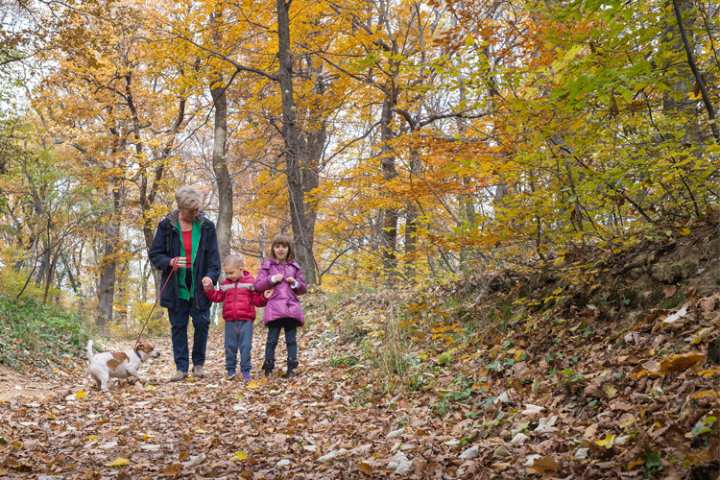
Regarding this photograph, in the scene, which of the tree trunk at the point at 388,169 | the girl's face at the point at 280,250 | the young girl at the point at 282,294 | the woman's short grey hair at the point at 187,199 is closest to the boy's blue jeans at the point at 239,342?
the young girl at the point at 282,294

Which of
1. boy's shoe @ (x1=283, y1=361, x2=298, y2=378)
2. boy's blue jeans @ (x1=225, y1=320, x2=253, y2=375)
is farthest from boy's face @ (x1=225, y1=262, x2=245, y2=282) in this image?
boy's shoe @ (x1=283, y1=361, x2=298, y2=378)

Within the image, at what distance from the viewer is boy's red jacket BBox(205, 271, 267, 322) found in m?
7.29

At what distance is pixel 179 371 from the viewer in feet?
24.4

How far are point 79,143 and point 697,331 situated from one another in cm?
2033

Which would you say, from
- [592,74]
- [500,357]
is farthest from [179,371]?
[592,74]

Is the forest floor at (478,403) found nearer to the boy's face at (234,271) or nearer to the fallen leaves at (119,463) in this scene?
the fallen leaves at (119,463)

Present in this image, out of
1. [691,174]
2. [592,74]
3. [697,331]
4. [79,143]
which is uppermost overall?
[79,143]

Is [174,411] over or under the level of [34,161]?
under

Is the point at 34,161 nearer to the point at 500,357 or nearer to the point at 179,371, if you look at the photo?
the point at 179,371

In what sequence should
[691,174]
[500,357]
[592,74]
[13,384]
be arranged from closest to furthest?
[592,74]
[691,174]
[500,357]
[13,384]

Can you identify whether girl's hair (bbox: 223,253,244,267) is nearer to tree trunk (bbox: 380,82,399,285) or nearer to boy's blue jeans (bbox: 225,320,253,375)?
boy's blue jeans (bbox: 225,320,253,375)

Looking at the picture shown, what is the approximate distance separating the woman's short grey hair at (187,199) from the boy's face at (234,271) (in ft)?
2.66

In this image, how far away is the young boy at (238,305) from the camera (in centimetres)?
722

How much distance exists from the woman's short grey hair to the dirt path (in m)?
2.11
